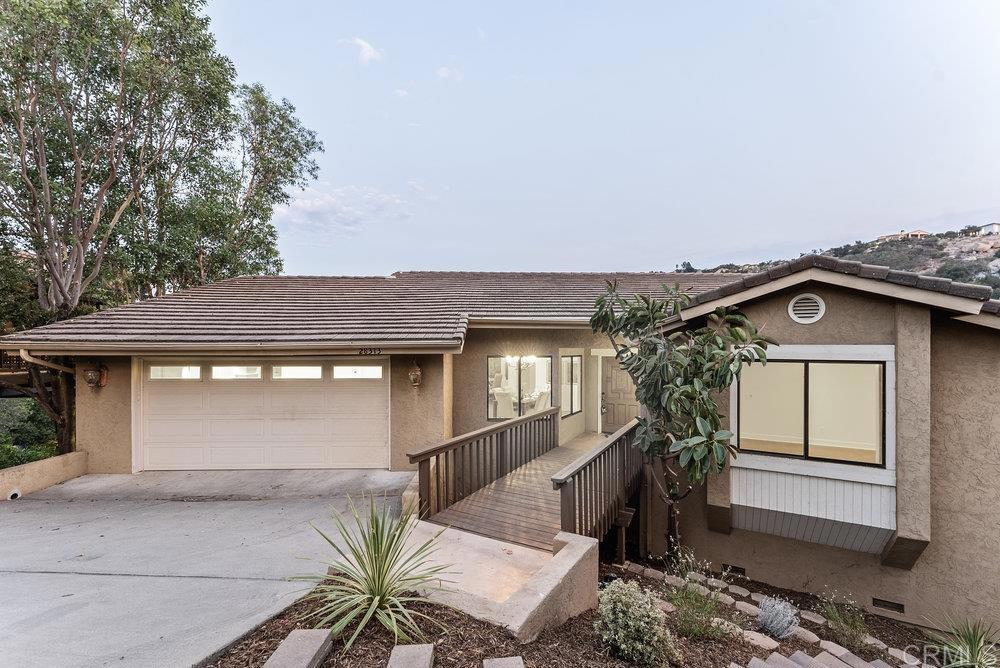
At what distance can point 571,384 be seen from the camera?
28.0 ft

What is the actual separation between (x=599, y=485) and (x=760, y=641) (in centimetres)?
188

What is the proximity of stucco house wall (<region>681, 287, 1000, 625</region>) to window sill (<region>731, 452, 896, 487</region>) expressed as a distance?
0.16m

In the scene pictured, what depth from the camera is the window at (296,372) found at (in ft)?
22.3

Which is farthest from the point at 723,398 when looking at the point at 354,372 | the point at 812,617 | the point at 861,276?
the point at 354,372

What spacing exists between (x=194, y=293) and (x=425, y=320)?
577 centimetres

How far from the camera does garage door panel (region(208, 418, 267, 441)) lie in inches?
265

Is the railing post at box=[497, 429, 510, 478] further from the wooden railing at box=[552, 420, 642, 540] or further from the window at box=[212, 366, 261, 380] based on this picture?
the window at box=[212, 366, 261, 380]

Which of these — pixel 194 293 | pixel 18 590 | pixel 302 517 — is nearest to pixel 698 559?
pixel 302 517

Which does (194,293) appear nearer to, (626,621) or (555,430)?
(555,430)

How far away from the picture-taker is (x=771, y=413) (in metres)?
6.17

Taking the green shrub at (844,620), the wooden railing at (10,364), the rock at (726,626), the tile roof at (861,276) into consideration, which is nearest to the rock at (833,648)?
the green shrub at (844,620)

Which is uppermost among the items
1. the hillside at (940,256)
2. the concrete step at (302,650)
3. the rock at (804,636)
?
the hillside at (940,256)

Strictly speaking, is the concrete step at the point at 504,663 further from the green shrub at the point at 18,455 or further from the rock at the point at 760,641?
the green shrub at the point at 18,455

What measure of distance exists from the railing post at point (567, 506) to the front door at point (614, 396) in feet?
17.3
